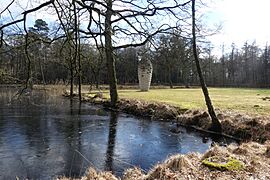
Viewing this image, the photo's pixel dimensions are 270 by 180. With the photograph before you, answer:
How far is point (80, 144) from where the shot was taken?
10.7 m

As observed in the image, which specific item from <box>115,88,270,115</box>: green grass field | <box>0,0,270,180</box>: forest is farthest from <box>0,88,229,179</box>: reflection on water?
<box>115,88,270,115</box>: green grass field

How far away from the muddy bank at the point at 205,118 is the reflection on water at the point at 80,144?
1.01 meters

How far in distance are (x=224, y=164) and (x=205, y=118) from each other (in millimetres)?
8302

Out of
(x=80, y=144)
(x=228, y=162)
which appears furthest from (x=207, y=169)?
(x=80, y=144)

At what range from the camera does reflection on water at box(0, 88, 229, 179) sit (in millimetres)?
8031

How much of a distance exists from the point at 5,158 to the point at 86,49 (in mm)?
4936

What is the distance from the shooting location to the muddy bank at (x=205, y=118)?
461 inches

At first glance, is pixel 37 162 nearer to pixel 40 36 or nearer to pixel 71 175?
pixel 71 175

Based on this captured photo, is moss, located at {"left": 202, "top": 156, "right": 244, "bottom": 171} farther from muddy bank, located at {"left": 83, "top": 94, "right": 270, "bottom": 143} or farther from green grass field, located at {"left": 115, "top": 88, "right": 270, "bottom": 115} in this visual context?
green grass field, located at {"left": 115, "top": 88, "right": 270, "bottom": 115}

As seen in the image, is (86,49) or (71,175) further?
(86,49)

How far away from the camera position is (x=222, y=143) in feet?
37.1

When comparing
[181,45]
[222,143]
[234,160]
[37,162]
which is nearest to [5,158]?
[37,162]

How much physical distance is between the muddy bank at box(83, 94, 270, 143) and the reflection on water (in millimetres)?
1010

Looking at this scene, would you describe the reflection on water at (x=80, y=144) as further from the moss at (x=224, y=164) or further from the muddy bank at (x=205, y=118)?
the moss at (x=224, y=164)
